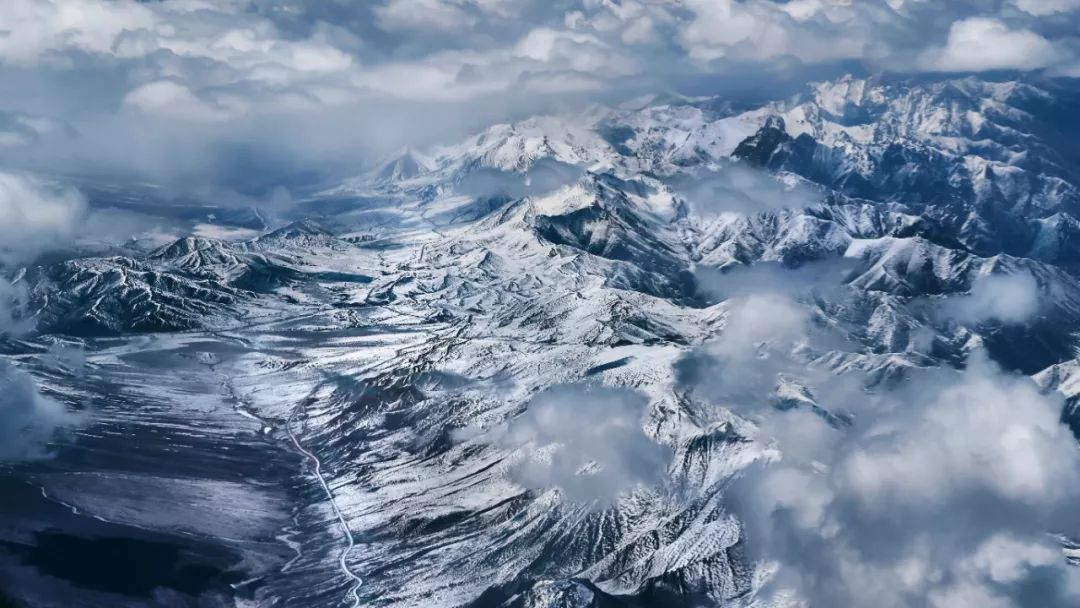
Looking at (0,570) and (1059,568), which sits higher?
(0,570)

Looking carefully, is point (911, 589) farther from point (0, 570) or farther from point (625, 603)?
point (0, 570)

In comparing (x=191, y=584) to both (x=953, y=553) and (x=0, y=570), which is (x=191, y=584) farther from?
(x=953, y=553)

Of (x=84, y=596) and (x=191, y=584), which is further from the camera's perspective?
(x=191, y=584)

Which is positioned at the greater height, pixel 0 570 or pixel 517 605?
pixel 0 570

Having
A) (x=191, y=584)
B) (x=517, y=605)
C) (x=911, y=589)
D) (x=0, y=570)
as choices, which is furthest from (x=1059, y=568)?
(x=0, y=570)

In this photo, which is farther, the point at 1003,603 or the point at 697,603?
the point at 697,603

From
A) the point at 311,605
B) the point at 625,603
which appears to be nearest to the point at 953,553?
the point at 625,603

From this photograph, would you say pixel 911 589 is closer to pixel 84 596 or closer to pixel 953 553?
pixel 953 553
